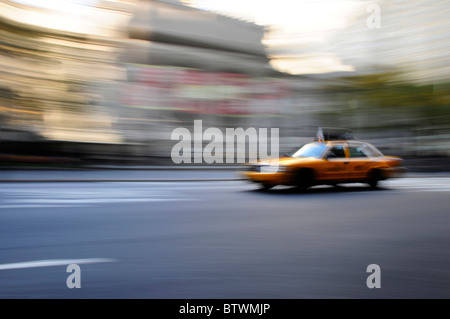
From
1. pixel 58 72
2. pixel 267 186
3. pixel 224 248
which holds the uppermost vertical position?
pixel 58 72

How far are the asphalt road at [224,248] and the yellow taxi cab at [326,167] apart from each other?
1265 millimetres

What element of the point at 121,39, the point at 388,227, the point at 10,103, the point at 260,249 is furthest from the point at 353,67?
the point at 260,249

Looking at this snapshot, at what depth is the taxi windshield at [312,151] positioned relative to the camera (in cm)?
941

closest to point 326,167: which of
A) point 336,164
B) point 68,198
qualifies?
point 336,164

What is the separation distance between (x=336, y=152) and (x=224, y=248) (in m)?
6.07

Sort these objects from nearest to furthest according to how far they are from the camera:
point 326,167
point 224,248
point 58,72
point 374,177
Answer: point 224,248
point 326,167
point 374,177
point 58,72

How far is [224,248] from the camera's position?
4363 millimetres

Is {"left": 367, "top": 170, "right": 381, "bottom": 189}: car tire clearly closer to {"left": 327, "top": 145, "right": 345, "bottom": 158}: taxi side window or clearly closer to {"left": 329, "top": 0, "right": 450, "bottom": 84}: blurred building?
{"left": 327, "top": 145, "right": 345, "bottom": 158}: taxi side window

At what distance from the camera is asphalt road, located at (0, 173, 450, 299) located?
10.6 ft

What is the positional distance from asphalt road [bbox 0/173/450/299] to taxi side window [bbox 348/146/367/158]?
2.32 m

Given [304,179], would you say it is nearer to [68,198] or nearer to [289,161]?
[289,161]

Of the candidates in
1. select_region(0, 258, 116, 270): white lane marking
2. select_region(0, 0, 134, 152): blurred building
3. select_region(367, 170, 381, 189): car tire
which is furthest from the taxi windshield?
select_region(0, 0, 134, 152): blurred building
